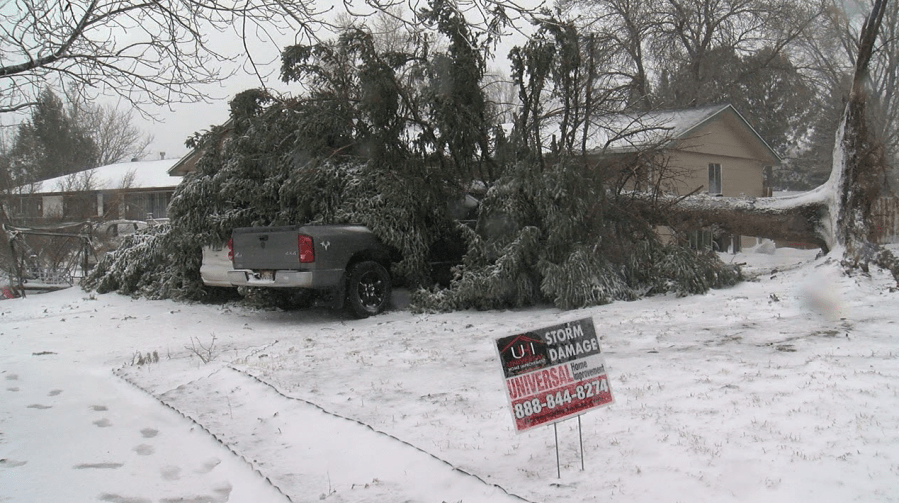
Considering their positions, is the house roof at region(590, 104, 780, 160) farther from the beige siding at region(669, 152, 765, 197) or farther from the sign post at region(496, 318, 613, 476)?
the sign post at region(496, 318, 613, 476)

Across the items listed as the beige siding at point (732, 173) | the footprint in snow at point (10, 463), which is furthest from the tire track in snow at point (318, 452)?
the beige siding at point (732, 173)

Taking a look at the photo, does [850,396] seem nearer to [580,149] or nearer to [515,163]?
[515,163]

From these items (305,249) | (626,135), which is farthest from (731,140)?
(305,249)

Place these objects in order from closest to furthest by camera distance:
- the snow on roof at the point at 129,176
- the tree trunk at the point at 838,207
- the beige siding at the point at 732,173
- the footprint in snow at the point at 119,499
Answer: the footprint in snow at the point at 119,499 → the tree trunk at the point at 838,207 → the beige siding at the point at 732,173 → the snow on roof at the point at 129,176

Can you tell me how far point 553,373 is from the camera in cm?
397

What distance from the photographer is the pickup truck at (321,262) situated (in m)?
9.45

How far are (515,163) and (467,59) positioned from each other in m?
1.68

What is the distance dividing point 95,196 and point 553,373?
83.8 feet

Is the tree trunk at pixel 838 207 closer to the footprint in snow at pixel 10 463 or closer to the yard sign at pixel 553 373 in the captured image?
the yard sign at pixel 553 373

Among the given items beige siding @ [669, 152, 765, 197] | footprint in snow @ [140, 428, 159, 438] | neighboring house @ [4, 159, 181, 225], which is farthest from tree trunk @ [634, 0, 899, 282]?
neighboring house @ [4, 159, 181, 225]

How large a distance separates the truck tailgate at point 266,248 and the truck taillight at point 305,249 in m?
0.05

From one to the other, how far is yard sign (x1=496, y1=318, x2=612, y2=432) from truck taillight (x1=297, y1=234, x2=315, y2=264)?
5862 mm

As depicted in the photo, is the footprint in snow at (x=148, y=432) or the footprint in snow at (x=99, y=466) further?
the footprint in snow at (x=148, y=432)

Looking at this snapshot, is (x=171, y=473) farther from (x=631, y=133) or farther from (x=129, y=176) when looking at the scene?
(x=129, y=176)
